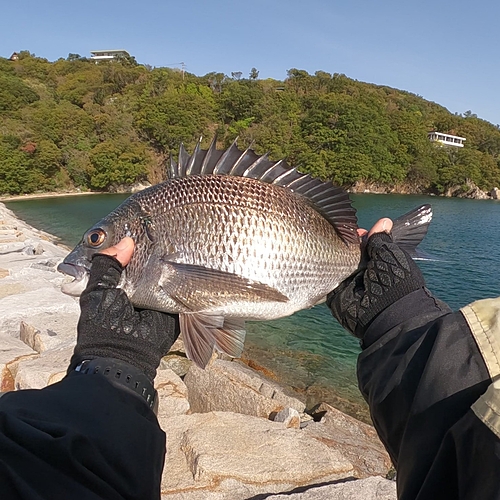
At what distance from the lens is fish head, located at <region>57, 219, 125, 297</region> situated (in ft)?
8.16

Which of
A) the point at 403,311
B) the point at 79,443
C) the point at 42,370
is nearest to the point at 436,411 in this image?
the point at 403,311

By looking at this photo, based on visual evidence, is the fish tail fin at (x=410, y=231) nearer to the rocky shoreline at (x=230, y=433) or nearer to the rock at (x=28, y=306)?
the rocky shoreline at (x=230, y=433)

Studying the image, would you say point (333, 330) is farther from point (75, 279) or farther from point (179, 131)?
point (179, 131)

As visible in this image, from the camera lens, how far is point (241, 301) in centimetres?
249

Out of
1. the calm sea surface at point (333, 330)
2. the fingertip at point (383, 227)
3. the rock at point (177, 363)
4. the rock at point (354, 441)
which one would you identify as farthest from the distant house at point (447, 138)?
the fingertip at point (383, 227)

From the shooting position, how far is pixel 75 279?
2.48 m

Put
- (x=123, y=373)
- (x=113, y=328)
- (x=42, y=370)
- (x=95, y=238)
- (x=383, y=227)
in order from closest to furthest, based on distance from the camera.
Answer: (x=123, y=373) → (x=113, y=328) → (x=95, y=238) → (x=383, y=227) → (x=42, y=370)

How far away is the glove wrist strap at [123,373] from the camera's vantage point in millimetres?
1806

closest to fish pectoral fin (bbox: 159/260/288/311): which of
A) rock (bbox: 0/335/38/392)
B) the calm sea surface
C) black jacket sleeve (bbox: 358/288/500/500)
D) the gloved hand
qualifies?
the gloved hand

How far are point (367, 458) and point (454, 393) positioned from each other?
3.98 meters

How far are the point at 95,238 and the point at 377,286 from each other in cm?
173

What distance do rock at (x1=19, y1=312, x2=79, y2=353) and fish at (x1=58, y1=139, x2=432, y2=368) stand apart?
3627 mm

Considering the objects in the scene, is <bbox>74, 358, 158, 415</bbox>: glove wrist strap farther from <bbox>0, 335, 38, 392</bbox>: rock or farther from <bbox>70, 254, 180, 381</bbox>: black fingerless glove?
<bbox>0, 335, 38, 392</bbox>: rock

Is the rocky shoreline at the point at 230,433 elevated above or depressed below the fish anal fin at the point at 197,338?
below
